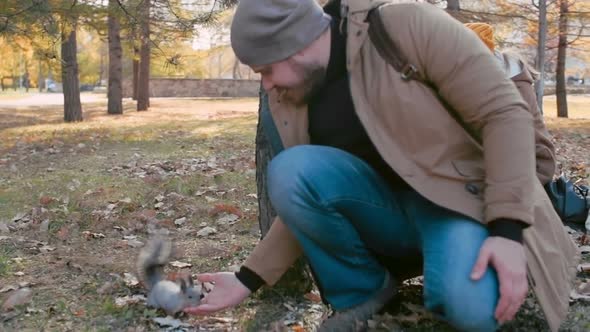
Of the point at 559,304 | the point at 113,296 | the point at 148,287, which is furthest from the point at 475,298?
the point at 113,296

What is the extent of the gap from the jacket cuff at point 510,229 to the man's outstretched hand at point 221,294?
34.1 inches

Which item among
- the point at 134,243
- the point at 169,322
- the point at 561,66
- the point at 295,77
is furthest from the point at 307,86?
the point at 561,66

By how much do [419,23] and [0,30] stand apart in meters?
4.38

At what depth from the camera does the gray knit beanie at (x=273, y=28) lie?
1.84 m

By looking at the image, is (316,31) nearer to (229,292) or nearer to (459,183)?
(459,183)

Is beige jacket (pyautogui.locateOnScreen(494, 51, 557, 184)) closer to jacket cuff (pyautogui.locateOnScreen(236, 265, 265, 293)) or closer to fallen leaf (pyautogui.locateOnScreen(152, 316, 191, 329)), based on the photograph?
jacket cuff (pyautogui.locateOnScreen(236, 265, 265, 293))

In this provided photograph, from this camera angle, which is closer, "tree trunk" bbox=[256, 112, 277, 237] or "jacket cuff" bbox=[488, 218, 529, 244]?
"jacket cuff" bbox=[488, 218, 529, 244]

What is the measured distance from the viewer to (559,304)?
185 cm

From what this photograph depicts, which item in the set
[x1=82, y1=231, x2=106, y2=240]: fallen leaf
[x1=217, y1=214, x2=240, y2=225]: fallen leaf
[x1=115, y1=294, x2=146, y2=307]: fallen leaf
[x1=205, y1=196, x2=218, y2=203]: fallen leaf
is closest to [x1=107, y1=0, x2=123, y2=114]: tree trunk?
[x1=205, y1=196, x2=218, y2=203]: fallen leaf

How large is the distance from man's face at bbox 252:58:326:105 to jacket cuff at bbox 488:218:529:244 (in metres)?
0.64

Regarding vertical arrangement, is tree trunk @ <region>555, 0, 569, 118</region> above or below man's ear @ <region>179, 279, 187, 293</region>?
above

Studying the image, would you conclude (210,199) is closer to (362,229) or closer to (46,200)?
(46,200)

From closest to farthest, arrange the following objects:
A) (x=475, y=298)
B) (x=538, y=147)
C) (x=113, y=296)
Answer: (x=475, y=298) → (x=538, y=147) → (x=113, y=296)

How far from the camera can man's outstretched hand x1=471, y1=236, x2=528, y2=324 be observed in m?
1.68
